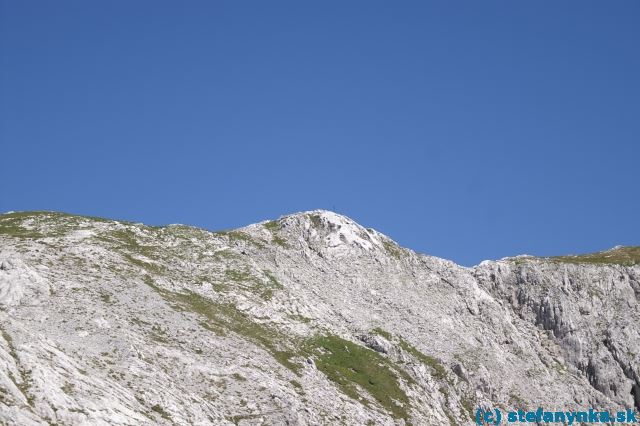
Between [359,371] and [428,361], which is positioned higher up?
[428,361]

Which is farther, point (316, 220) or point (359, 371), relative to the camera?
point (316, 220)

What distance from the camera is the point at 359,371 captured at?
3351 inches

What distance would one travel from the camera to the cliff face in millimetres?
61375

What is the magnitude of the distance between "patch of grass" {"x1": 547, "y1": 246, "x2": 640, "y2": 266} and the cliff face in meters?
0.75

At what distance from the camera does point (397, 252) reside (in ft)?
394

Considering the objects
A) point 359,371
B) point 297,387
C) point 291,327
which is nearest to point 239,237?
point 291,327

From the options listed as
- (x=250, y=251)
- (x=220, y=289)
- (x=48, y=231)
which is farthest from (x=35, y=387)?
(x=250, y=251)

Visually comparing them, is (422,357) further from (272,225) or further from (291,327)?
(272,225)

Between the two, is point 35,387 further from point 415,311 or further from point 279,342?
point 415,311

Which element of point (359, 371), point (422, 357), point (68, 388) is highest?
point (422, 357)

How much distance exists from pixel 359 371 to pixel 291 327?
9.83 m

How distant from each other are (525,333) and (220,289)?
156 ft

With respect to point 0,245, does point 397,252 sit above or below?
above

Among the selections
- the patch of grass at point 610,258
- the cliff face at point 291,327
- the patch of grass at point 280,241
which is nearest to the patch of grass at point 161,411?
the cliff face at point 291,327
